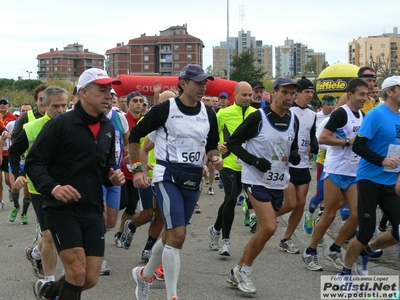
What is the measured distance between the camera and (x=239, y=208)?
13633 millimetres

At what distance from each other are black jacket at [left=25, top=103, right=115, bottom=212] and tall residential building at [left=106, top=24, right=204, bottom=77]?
158005 millimetres

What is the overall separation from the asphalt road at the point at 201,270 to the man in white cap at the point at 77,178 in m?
Answer: 1.72

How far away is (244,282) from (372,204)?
1.46 metres

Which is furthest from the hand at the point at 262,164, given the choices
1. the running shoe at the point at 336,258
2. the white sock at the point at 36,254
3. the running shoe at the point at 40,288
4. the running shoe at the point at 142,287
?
the white sock at the point at 36,254

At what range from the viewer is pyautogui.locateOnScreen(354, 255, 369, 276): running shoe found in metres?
6.91

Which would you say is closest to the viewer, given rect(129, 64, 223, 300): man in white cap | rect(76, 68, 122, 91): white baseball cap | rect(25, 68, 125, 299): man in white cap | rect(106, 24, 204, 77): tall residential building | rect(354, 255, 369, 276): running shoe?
rect(25, 68, 125, 299): man in white cap

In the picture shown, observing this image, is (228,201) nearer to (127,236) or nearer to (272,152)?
(127,236)

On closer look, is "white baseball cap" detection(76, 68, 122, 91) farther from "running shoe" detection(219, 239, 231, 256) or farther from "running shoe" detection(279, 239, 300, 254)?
"running shoe" detection(279, 239, 300, 254)

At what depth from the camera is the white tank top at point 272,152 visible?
6.70 metres

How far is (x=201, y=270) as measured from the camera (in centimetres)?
770

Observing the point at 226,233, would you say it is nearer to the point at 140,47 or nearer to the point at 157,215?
the point at 157,215

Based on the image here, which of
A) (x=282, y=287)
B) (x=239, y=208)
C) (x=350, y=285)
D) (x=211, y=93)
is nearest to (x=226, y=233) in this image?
(x=282, y=287)

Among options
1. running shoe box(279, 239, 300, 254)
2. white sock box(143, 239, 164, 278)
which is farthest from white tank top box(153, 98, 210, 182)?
running shoe box(279, 239, 300, 254)

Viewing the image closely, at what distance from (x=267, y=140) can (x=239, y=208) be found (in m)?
7.06
